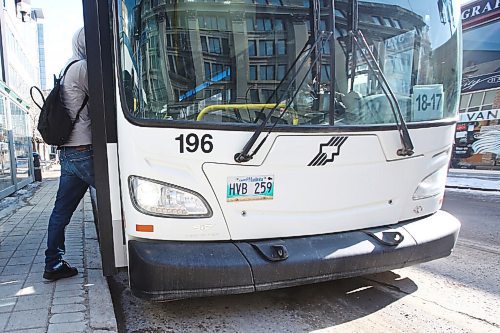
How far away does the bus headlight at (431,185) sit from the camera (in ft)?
10.2

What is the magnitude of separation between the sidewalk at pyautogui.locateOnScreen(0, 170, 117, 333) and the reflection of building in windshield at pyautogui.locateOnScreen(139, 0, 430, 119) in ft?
5.07

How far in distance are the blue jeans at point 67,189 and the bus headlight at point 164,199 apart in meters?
0.77

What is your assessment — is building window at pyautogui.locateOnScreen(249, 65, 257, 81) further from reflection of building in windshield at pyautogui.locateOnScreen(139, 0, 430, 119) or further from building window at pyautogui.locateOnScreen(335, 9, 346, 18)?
building window at pyautogui.locateOnScreen(335, 9, 346, 18)

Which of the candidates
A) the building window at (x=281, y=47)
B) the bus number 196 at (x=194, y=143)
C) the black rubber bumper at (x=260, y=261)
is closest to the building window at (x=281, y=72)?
the building window at (x=281, y=47)

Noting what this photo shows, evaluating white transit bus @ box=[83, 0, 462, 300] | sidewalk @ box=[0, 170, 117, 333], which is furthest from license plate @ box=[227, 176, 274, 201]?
sidewalk @ box=[0, 170, 117, 333]

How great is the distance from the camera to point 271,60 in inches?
103

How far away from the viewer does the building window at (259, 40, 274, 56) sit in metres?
2.59

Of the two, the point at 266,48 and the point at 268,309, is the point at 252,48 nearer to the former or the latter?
the point at 266,48

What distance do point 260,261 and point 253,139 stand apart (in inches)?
31.6

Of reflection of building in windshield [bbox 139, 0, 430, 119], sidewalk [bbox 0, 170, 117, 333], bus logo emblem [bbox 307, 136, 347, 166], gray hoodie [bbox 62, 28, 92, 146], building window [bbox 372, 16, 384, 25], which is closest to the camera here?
reflection of building in windshield [bbox 139, 0, 430, 119]

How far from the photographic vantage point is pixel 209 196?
8.08ft

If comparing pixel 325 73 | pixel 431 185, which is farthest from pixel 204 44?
pixel 431 185

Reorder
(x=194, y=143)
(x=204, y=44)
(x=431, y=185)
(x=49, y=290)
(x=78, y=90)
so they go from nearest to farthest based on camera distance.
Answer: (x=194, y=143)
(x=204, y=44)
(x=78, y=90)
(x=49, y=290)
(x=431, y=185)

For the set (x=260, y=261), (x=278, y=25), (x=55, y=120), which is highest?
(x=278, y=25)
